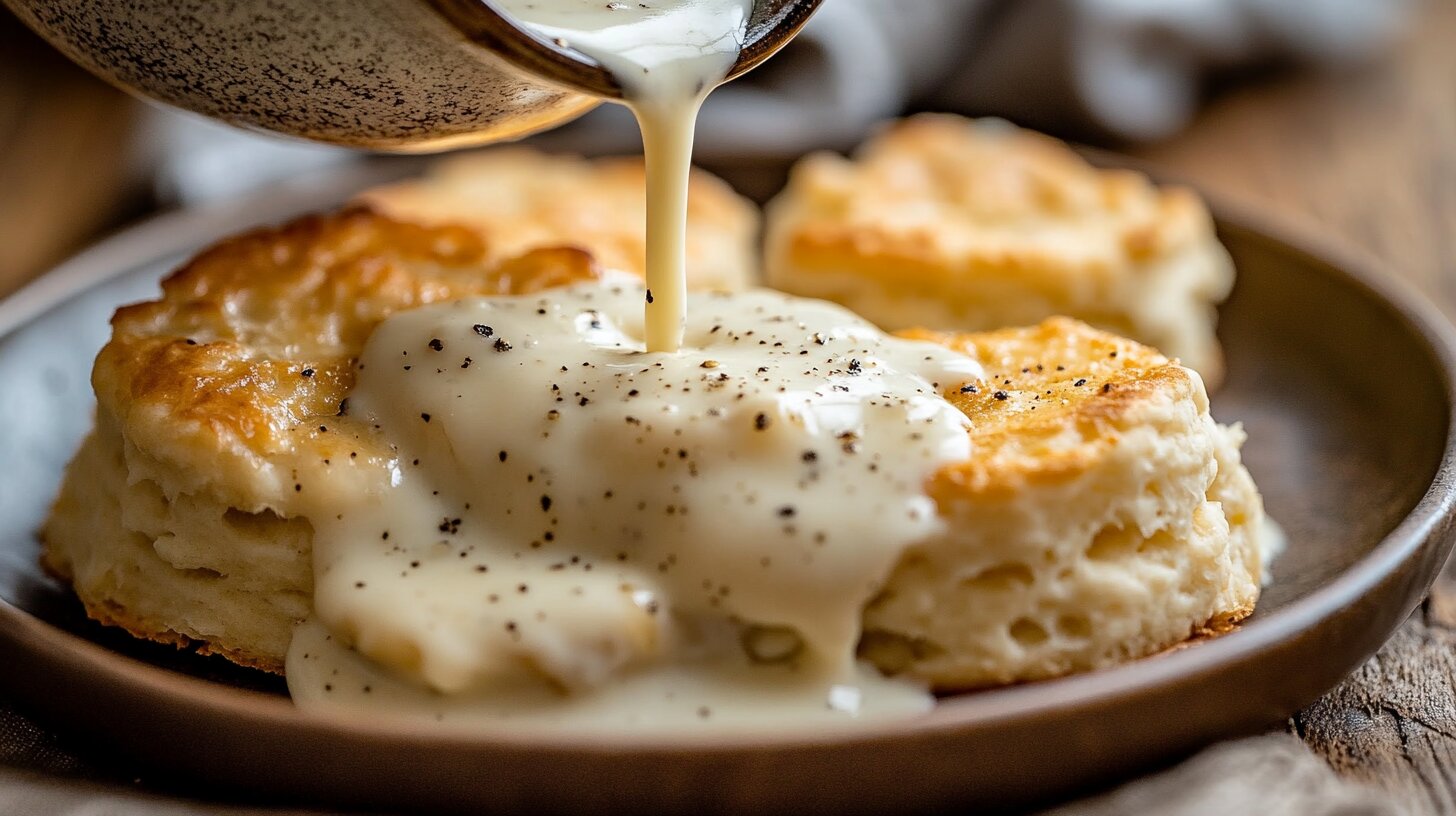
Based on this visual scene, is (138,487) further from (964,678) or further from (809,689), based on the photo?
(964,678)

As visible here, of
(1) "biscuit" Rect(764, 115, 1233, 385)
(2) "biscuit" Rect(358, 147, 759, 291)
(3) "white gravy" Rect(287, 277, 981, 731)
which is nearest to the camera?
(3) "white gravy" Rect(287, 277, 981, 731)

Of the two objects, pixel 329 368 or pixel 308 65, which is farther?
pixel 329 368

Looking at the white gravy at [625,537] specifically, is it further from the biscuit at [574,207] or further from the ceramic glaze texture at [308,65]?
the biscuit at [574,207]

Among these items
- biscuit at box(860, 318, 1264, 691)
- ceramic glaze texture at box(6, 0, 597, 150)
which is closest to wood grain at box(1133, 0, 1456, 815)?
biscuit at box(860, 318, 1264, 691)

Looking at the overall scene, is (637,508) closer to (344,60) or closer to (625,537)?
(625,537)

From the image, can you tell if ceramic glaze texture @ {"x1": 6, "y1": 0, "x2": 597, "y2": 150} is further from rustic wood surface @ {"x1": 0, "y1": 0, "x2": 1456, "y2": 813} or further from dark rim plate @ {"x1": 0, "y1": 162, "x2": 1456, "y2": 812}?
rustic wood surface @ {"x1": 0, "y1": 0, "x2": 1456, "y2": 813}

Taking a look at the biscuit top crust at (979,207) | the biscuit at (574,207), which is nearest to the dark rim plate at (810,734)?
the biscuit top crust at (979,207)

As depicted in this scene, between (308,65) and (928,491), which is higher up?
(308,65)

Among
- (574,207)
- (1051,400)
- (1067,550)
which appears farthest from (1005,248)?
(1067,550)
